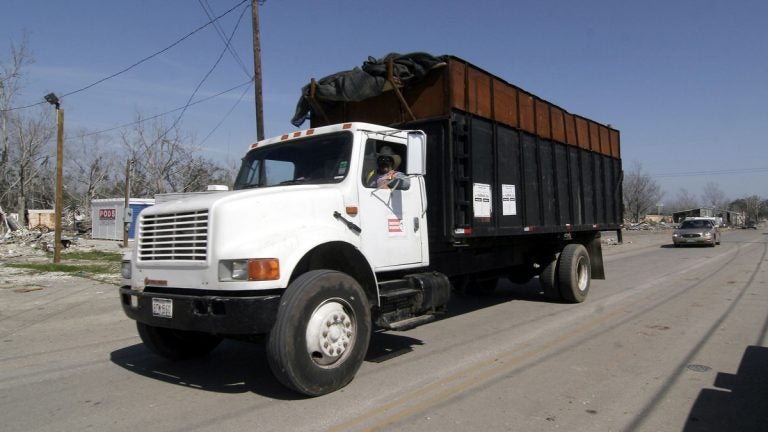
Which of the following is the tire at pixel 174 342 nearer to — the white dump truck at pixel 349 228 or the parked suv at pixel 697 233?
the white dump truck at pixel 349 228

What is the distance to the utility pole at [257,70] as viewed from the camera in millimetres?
13948

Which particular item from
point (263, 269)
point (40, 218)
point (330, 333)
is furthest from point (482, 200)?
point (40, 218)

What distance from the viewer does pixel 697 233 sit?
84.3 feet

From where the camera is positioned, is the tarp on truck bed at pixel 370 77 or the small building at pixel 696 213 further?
the small building at pixel 696 213

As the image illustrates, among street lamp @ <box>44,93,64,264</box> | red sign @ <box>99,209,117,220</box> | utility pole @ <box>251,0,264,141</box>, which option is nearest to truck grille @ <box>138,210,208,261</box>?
utility pole @ <box>251,0,264,141</box>

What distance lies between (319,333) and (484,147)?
12.5 ft

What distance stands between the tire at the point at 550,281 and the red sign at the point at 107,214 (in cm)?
3062

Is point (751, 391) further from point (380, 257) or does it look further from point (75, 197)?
point (75, 197)

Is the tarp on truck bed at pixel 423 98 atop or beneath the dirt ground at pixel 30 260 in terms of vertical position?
atop

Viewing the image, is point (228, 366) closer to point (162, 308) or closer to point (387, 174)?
point (162, 308)

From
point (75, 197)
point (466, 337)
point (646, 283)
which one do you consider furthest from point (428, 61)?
point (75, 197)

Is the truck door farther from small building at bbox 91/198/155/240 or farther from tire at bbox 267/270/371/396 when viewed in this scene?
small building at bbox 91/198/155/240

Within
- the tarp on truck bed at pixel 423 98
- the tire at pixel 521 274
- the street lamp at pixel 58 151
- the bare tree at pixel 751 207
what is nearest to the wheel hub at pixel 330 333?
the tarp on truck bed at pixel 423 98

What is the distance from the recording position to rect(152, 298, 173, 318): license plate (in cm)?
422
